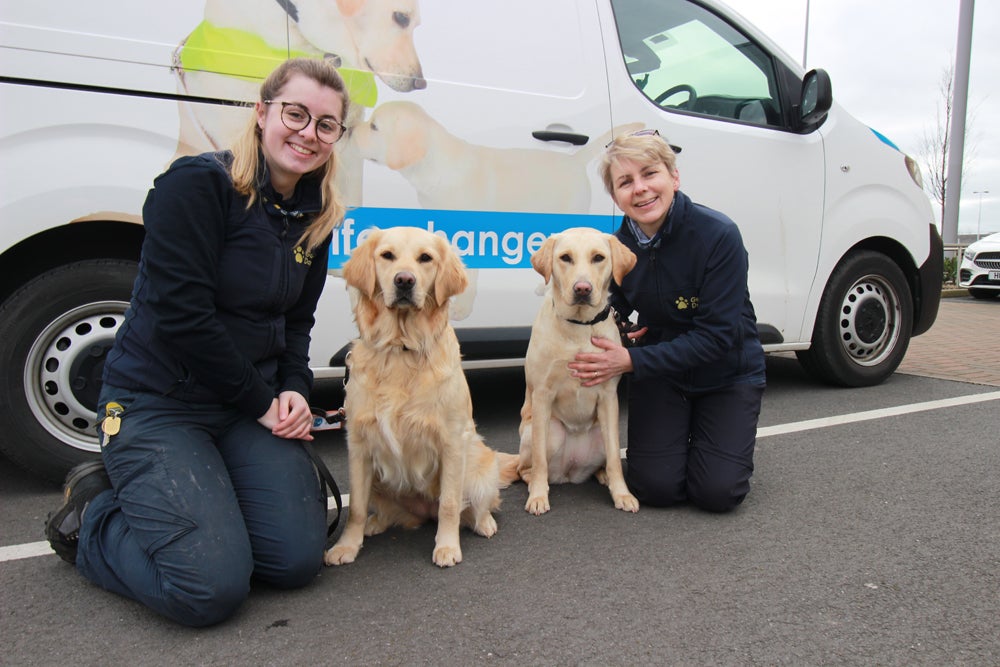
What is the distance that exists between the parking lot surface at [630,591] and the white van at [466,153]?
2.82 ft

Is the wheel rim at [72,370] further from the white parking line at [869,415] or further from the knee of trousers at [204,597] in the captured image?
the knee of trousers at [204,597]

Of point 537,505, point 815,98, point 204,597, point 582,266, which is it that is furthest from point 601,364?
point 815,98

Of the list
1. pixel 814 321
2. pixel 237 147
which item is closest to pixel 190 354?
pixel 237 147

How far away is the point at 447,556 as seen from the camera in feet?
7.91

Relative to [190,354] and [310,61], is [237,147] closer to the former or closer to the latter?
[310,61]

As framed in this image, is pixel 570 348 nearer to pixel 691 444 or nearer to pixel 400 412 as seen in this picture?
pixel 691 444

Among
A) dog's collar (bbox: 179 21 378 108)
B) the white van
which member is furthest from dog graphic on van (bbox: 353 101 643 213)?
dog's collar (bbox: 179 21 378 108)

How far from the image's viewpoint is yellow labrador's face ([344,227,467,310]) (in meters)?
2.46

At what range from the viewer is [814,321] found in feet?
15.7

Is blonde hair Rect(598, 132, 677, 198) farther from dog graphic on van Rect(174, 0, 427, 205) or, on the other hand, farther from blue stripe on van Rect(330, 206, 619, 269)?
dog graphic on van Rect(174, 0, 427, 205)

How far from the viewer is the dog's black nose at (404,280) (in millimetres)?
2436

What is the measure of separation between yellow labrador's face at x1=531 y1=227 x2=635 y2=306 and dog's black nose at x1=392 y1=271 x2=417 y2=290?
0.78 metres

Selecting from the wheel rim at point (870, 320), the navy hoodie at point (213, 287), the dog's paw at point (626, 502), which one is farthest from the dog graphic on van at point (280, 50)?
the wheel rim at point (870, 320)

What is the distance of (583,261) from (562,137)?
0.97 meters
